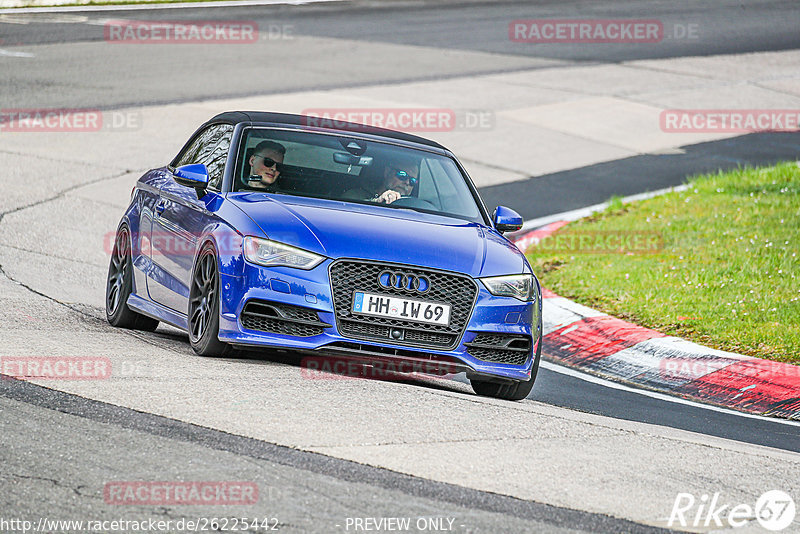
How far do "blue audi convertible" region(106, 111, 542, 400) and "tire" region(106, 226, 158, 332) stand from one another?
89 mm

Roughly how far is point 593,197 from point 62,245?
712 centimetres

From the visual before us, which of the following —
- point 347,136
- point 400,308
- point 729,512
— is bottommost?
point 729,512

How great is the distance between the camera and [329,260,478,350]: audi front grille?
735 cm

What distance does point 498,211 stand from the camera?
29.1ft

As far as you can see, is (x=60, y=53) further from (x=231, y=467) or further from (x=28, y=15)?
(x=231, y=467)

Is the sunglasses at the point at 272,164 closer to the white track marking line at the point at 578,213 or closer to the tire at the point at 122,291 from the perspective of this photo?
the tire at the point at 122,291

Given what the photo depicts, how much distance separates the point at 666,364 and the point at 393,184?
2697mm

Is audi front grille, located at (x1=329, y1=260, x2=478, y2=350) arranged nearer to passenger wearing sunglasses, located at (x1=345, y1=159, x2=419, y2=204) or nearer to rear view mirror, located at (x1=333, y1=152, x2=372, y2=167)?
passenger wearing sunglasses, located at (x1=345, y1=159, x2=419, y2=204)

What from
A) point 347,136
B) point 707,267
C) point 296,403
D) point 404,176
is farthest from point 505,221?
point 707,267

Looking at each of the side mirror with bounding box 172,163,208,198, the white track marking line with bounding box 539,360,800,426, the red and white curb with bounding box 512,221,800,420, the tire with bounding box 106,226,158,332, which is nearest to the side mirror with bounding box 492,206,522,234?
the white track marking line with bounding box 539,360,800,426

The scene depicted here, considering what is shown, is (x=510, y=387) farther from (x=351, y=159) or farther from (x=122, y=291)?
(x=122, y=291)

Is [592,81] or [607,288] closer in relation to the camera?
[607,288]

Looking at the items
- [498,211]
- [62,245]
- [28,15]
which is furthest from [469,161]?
[28,15]

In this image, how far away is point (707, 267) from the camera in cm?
1226
